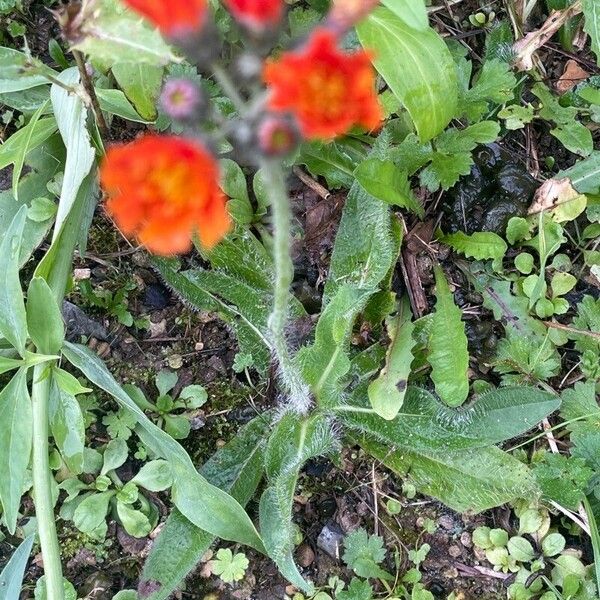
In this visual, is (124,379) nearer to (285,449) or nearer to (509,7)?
Answer: (285,449)

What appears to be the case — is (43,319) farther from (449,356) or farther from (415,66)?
(415,66)

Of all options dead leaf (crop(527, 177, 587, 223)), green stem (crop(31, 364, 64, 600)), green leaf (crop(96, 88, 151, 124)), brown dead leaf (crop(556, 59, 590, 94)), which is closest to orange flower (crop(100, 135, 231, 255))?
green stem (crop(31, 364, 64, 600))

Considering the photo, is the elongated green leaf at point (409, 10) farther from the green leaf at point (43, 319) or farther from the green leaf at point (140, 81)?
the green leaf at point (43, 319)

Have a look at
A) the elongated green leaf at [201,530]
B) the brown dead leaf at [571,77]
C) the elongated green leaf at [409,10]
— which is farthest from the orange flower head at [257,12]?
the brown dead leaf at [571,77]

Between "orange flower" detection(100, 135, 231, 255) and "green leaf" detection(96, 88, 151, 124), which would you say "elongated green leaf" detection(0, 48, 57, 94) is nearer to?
"green leaf" detection(96, 88, 151, 124)

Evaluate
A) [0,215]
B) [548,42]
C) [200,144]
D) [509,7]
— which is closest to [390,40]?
[509,7]
